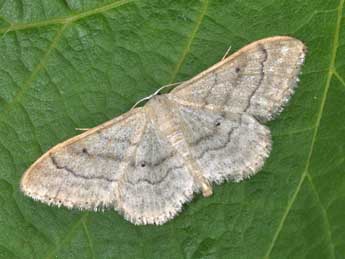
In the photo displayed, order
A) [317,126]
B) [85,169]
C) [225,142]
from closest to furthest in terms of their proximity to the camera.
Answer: [317,126] < [85,169] < [225,142]

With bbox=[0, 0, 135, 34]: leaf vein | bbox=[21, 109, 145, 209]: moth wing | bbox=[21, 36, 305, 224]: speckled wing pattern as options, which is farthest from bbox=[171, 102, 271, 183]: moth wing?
bbox=[0, 0, 135, 34]: leaf vein

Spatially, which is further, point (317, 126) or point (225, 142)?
point (225, 142)

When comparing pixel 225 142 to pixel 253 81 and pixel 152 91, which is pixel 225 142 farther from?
pixel 152 91

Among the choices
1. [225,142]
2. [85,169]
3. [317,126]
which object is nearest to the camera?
[317,126]

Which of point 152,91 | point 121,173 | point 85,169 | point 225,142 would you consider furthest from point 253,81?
→ point 85,169

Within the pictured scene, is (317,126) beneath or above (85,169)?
beneath

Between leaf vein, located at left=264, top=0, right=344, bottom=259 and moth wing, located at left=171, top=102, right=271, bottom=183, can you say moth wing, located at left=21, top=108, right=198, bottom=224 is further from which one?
leaf vein, located at left=264, top=0, right=344, bottom=259

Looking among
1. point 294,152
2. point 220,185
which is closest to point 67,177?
point 220,185

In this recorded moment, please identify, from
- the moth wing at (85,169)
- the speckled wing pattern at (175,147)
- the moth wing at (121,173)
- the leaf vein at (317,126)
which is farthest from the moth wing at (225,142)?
the moth wing at (85,169)
